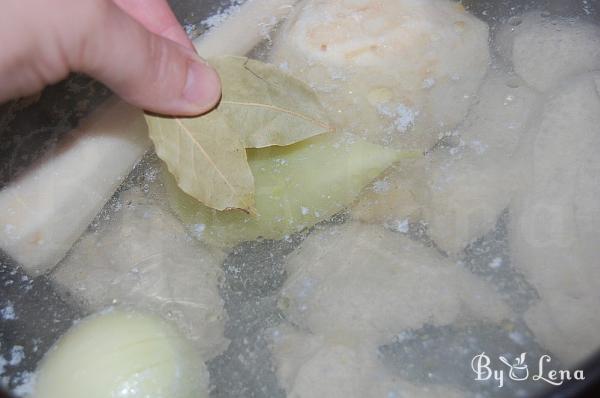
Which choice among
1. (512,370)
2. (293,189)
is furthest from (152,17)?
(512,370)

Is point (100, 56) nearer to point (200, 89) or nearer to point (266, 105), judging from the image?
point (200, 89)

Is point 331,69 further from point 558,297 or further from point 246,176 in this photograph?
point 558,297

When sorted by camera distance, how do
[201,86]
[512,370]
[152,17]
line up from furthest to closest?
[152,17], [201,86], [512,370]

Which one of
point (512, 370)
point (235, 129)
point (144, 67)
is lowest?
point (512, 370)

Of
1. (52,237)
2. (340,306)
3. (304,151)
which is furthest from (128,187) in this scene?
(340,306)

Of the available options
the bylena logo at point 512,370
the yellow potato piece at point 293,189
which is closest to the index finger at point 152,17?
the yellow potato piece at point 293,189

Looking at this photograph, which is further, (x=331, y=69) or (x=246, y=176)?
(x=331, y=69)

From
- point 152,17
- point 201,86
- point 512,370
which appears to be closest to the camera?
point 512,370

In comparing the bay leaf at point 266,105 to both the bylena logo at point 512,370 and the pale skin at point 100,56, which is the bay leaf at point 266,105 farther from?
the bylena logo at point 512,370
